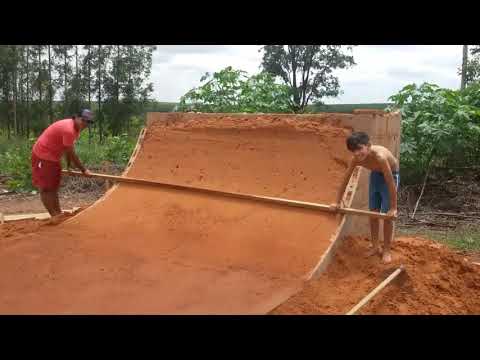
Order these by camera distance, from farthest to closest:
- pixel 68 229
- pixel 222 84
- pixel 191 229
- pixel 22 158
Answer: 1. pixel 222 84
2. pixel 22 158
3. pixel 68 229
4. pixel 191 229

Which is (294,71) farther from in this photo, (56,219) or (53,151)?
(56,219)

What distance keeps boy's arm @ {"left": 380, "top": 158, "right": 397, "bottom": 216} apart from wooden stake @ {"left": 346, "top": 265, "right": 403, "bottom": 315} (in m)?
0.45

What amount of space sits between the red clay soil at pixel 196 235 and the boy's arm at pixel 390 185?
0.56m

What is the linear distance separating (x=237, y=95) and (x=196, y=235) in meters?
5.66

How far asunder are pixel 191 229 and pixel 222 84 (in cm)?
570

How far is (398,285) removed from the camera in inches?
142

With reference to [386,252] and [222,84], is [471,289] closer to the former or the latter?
[386,252]

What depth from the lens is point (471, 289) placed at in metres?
3.84

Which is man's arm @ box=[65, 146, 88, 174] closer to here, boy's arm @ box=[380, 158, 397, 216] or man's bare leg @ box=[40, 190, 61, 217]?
man's bare leg @ box=[40, 190, 61, 217]

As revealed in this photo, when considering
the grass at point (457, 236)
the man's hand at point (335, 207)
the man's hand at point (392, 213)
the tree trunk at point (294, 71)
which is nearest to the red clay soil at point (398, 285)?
the man's hand at point (335, 207)

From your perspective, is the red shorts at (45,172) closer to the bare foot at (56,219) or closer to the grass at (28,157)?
the bare foot at (56,219)

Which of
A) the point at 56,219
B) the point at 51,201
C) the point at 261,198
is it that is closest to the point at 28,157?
the point at 51,201

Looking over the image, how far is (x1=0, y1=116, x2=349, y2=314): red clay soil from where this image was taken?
3.48m

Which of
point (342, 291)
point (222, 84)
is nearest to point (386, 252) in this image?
point (342, 291)
